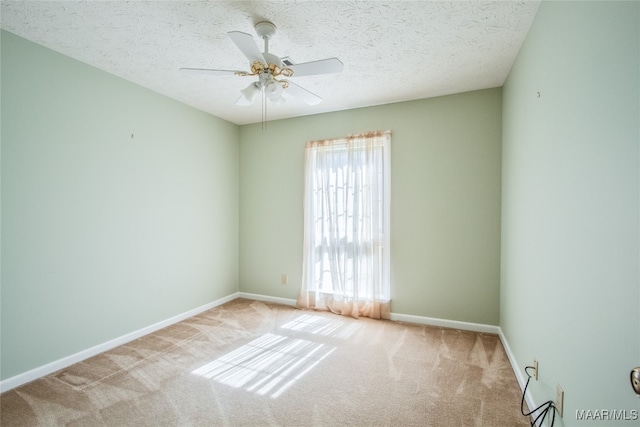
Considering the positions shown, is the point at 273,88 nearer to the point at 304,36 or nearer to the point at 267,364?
the point at 304,36

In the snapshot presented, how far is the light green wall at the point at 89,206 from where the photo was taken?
87.5 inches

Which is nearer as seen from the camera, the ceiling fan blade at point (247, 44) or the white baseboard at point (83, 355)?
the ceiling fan blade at point (247, 44)

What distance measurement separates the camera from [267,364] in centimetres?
257

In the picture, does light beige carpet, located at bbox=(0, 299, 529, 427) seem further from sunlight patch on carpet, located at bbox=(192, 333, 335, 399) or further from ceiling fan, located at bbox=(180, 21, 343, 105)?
ceiling fan, located at bbox=(180, 21, 343, 105)

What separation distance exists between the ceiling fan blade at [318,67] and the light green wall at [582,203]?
3.92ft

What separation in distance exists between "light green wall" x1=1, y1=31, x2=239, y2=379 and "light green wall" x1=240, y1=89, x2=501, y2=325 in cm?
147

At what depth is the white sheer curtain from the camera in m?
3.59

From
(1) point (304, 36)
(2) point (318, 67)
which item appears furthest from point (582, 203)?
(1) point (304, 36)

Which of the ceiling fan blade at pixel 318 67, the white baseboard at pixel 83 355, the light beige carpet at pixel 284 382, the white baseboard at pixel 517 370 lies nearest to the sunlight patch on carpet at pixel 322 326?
the light beige carpet at pixel 284 382

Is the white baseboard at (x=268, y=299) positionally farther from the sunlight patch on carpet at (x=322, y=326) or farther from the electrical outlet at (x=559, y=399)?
the electrical outlet at (x=559, y=399)

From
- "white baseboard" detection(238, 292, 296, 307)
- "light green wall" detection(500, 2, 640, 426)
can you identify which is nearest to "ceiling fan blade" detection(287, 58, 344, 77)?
"light green wall" detection(500, 2, 640, 426)

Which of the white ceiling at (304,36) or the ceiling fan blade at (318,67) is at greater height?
the white ceiling at (304,36)

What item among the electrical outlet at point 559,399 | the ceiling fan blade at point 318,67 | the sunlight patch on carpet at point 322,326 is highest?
the ceiling fan blade at point 318,67

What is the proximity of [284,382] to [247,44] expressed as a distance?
2.38m
